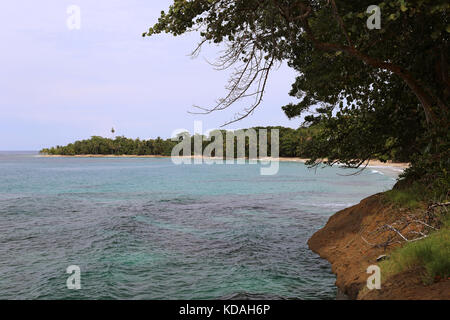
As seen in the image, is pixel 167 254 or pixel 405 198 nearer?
pixel 405 198

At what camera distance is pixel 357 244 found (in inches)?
449

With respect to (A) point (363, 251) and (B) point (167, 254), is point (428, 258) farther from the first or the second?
(B) point (167, 254)

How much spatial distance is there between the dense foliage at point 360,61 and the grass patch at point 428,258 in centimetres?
231

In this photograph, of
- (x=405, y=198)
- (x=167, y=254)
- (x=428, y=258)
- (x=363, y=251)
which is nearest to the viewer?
(x=428, y=258)

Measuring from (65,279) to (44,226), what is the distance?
11.2 metres

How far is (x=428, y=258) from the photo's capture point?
6.89m

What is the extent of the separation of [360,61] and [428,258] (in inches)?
246

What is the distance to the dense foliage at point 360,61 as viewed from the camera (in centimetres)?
860

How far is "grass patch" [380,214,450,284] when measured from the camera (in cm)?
644

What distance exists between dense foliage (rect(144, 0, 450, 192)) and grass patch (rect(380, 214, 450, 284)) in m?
2.31

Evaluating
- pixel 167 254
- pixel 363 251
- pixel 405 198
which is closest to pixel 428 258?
pixel 363 251

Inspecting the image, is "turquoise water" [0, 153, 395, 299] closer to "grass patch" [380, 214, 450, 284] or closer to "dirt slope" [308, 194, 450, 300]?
"dirt slope" [308, 194, 450, 300]
